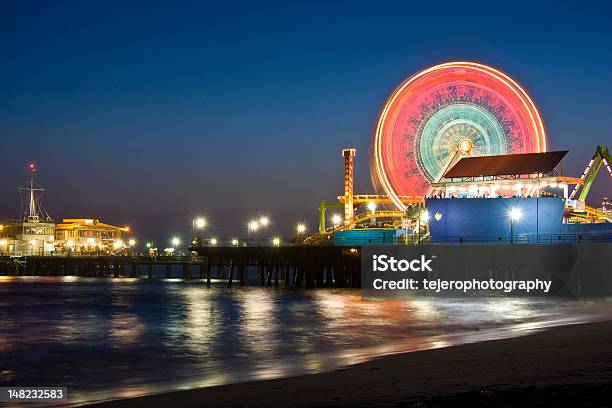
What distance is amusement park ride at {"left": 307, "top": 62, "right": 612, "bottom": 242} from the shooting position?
2185 inches

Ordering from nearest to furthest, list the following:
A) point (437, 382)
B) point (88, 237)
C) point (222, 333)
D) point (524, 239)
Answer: point (437, 382), point (222, 333), point (524, 239), point (88, 237)

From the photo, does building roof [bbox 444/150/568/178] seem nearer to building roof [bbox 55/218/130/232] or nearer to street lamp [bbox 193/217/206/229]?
street lamp [bbox 193/217/206/229]

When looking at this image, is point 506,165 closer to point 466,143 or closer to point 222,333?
point 466,143

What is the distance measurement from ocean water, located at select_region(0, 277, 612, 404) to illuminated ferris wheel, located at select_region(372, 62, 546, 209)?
37.0 feet

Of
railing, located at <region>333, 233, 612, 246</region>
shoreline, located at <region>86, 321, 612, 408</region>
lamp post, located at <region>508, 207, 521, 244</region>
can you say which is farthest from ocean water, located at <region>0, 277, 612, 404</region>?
lamp post, located at <region>508, 207, 521, 244</region>

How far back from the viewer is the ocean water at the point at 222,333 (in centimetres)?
2033

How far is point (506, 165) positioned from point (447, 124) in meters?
5.51

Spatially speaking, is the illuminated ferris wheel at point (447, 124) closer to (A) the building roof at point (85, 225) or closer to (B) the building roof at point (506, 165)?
(B) the building roof at point (506, 165)

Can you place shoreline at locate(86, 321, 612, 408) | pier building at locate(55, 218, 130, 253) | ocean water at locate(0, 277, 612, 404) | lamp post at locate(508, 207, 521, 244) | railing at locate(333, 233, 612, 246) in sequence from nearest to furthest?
shoreline at locate(86, 321, 612, 408), ocean water at locate(0, 277, 612, 404), railing at locate(333, 233, 612, 246), lamp post at locate(508, 207, 521, 244), pier building at locate(55, 218, 130, 253)

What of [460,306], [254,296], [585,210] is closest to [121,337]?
[460,306]

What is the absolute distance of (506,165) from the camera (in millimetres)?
57219

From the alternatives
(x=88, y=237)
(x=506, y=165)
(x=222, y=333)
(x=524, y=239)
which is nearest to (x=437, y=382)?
(x=222, y=333)

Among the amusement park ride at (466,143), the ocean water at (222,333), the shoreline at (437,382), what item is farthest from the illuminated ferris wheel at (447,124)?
the shoreline at (437,382)

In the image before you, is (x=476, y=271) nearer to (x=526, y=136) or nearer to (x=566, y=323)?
(x=526, y=136)
